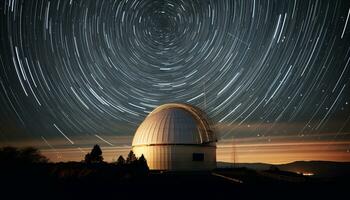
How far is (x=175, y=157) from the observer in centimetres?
3638

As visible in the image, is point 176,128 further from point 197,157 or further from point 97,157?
point 97,157

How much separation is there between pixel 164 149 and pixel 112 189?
17.4m

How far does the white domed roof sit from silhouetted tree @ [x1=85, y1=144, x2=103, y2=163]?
168 inches

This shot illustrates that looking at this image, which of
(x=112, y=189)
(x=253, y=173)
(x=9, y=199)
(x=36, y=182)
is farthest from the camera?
(x=253, y=173)

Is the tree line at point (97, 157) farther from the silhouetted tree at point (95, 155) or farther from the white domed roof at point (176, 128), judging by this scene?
the white domed roof at point (176, 128)

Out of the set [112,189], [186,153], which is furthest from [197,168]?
[112,189]

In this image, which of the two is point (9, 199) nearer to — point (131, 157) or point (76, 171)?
point (76, 171)

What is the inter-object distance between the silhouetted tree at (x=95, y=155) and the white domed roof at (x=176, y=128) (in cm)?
428

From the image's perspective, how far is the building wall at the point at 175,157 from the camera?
36.3 metres

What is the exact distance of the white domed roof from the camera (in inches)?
1464

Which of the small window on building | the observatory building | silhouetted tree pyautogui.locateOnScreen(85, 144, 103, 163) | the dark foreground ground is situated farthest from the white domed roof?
the dark foreground ground

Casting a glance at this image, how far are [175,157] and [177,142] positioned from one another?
164 centimetres

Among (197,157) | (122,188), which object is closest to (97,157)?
(197,157)

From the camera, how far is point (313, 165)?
154250 mm
